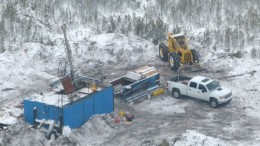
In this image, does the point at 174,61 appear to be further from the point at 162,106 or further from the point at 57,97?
the point at 57,97

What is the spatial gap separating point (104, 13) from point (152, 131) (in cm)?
2051

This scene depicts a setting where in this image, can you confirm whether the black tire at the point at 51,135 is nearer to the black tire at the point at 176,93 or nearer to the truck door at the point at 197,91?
the black tire at the point at 176,93

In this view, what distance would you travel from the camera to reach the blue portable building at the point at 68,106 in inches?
1014

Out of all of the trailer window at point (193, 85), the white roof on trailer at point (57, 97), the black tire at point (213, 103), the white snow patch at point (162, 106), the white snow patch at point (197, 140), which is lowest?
the white snow patch at point (197, 140)

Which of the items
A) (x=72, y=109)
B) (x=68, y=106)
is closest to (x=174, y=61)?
(x=72, y=109)

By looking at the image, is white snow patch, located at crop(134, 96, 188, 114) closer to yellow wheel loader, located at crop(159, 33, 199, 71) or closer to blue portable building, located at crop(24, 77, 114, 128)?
blue portable building, located at crop(24, 77, 114, 128)

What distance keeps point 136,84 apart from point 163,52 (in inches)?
259

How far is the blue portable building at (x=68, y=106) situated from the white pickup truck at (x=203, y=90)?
5129mm

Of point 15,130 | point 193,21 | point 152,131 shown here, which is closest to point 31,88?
point 15,130

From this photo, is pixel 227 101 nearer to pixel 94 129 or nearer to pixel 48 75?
pixel 94 129

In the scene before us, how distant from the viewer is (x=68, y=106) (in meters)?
25.7

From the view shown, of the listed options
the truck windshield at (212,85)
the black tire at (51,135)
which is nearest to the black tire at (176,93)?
the truck windshield at (212,85)

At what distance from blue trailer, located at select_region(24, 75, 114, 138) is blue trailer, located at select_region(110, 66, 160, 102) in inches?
103

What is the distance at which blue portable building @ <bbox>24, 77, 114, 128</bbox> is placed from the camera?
25755 mm
